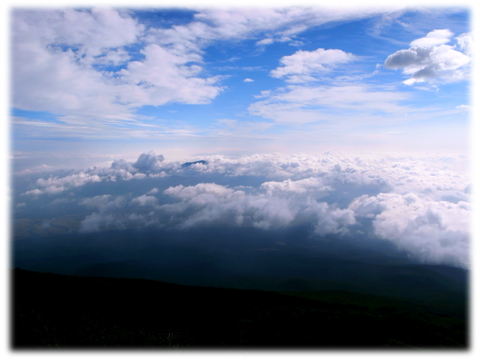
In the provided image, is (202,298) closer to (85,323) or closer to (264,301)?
(264,301)

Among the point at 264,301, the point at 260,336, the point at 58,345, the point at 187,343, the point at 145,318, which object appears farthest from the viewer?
the point at 264,301

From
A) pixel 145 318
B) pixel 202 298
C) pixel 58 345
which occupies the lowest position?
pixel 202 298

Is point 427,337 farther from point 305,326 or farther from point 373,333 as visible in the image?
point 305,326

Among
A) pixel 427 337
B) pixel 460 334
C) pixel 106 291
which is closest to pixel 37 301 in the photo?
pixel 106 291

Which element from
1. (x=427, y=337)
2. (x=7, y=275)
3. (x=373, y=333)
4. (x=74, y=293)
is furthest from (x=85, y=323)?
(x=427, y=337)

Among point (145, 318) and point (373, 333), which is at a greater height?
point (145, 318)

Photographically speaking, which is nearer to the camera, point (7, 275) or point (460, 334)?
point (7, 275)

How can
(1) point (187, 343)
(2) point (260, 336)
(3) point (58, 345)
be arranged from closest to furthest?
1. (3) point (58, 345)
2. (1) point (187, 343)
3. (2) point (260, 336)
